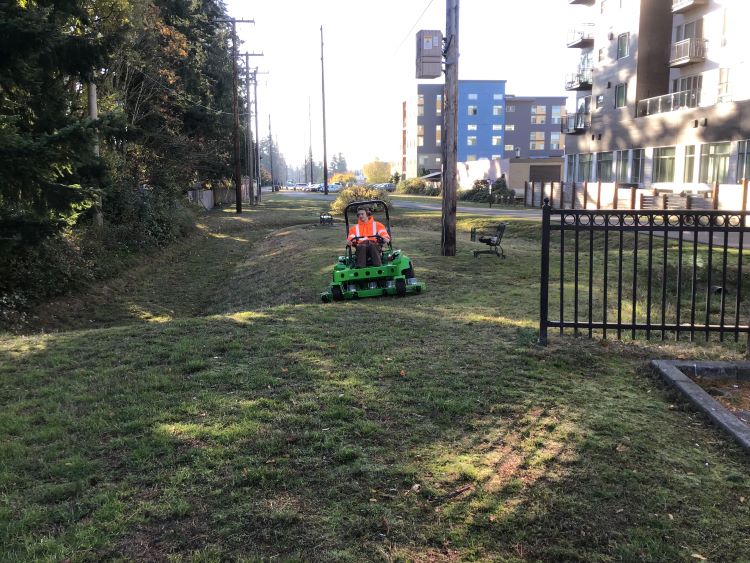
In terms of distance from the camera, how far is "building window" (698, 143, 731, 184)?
28416mm

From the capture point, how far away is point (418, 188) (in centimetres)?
6869

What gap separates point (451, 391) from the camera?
4.95m

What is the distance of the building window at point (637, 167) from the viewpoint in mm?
36094

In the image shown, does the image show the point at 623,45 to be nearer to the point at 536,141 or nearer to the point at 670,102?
the point at 670,102

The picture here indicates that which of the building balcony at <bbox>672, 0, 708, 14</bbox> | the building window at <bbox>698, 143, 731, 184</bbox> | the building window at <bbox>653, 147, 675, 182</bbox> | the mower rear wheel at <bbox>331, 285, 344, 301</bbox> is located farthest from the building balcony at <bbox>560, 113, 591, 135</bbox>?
the mower rear wheel at <bbox>331, 285, 344, 301</bbox>

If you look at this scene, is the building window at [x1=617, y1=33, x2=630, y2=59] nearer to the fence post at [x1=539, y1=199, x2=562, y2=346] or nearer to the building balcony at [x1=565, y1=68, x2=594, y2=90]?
the building balcony at [x1=565, y1=68, x2=594, y2=90]

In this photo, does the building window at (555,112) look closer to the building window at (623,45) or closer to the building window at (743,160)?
the building window at (623,45)

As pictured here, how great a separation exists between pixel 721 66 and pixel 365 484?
34.5 meters

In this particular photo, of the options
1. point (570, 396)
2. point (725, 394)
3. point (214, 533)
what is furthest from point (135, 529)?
point (725, 394)

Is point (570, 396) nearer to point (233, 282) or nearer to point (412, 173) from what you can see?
point (233, 282)

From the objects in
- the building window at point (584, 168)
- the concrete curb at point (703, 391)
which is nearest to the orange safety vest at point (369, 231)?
the concrete curb at point (703, 391)

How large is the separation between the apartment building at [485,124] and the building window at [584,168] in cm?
5472

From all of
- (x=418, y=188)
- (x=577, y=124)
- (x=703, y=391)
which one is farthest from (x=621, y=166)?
(x=703, y=391)

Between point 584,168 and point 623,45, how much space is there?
9005 mm
